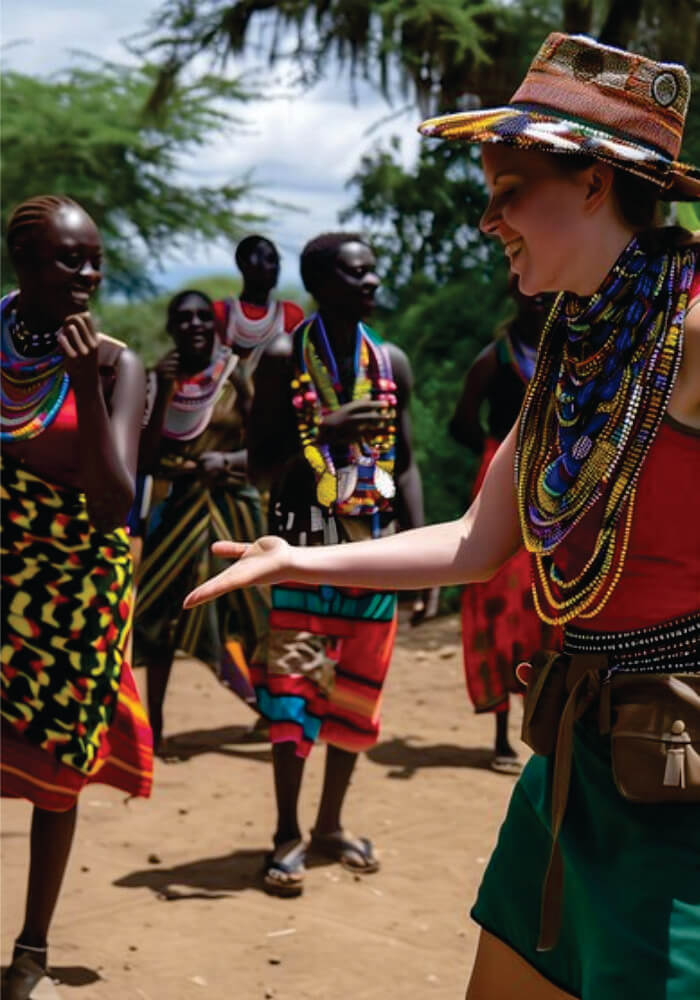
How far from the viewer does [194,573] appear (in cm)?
723

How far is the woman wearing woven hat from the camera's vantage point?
2.30m

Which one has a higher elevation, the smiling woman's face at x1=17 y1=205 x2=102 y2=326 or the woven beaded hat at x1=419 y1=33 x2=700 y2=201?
the woven beaded hat at x1=419 y1=33 x2=700 y2=201

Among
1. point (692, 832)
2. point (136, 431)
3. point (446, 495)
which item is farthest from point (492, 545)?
point (446, 495)

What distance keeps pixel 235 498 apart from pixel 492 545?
4.53 metres

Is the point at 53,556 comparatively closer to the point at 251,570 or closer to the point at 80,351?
the point at 80,351

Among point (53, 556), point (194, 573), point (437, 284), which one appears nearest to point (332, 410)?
point (53, 556)

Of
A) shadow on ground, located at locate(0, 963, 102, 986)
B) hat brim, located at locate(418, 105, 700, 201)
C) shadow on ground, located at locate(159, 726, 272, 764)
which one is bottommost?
shadow on ground, located at locate(159, 726, 272, 764)

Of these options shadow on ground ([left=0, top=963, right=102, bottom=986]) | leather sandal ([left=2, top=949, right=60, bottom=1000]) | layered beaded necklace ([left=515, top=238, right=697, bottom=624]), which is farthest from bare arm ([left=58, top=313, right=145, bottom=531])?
layered beaded necklace ([left=515, top=238, right=697, bottom=624])

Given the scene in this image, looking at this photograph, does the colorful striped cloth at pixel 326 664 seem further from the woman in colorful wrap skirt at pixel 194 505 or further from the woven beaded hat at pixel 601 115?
the woven beaded hat at pixel 601 115

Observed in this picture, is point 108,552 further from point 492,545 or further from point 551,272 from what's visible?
point 551,272

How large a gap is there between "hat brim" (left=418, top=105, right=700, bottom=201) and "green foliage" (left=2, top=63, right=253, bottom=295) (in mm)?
21594

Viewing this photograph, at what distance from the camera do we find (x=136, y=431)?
4.12 m

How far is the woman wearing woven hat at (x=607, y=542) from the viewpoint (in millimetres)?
2299

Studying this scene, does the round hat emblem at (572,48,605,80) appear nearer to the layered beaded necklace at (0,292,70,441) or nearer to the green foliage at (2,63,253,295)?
the layered beaded necklace at (0,292,70,441)
